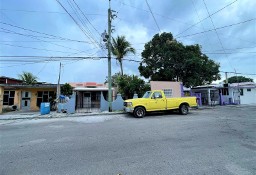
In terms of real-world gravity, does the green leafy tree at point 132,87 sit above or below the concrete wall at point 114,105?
above

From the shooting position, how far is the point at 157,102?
12.5m

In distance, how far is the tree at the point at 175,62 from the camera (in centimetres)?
2214

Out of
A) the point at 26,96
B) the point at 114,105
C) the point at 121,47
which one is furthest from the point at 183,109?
the point at 26,96

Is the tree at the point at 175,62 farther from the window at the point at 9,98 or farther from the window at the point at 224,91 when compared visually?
the window at the point at 9,98

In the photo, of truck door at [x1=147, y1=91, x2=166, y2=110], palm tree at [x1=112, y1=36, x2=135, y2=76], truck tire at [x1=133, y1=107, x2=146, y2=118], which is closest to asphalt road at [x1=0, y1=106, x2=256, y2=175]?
truck tire at [x1=133, y1=107, x2=146, y2=118]

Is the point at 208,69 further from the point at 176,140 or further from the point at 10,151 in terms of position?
the point at 10,151

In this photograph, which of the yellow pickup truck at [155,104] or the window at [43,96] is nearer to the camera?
the yellow pickup truck at [155,104]

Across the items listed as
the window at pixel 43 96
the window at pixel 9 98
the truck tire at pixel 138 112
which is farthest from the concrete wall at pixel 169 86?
the window at pixel 9 98

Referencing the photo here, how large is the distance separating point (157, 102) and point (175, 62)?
12.0m

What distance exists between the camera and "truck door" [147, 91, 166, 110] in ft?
40.8

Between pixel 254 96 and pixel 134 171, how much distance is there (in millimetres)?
31576

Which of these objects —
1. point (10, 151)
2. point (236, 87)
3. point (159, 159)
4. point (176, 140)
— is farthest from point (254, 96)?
point (10, 151)

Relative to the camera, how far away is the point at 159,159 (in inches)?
161

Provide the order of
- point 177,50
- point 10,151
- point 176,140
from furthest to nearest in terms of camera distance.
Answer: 1. point 177,50
2. point 176,140
3. point 10,151
